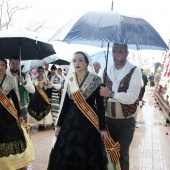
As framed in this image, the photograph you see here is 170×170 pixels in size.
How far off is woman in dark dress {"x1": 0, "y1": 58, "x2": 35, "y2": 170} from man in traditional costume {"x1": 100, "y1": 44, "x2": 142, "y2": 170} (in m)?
1.41

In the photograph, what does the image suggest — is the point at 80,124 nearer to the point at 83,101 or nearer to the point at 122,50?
the point at 83,101

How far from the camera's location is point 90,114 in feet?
10.6

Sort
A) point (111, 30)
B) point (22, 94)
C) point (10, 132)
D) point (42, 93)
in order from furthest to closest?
point (42, 93) → point (22, 94) → point (10, 132) → point (111, 30)

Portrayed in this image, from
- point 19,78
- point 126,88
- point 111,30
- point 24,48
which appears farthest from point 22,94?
point 111,30

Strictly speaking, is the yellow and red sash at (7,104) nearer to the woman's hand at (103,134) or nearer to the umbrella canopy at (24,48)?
the umbrella canopy at (24,48)

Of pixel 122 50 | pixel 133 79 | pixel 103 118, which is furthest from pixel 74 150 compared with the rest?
pixel 122 50

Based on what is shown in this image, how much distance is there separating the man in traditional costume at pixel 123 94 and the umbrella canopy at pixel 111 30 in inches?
13.2

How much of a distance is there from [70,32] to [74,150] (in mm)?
1334

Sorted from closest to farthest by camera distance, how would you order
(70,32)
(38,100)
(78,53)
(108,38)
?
(108,38)
(70,32)
(78,53)
(38,100)

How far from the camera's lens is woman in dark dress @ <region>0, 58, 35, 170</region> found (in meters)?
3.86

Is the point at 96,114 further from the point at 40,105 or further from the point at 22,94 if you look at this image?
the point at 40,105

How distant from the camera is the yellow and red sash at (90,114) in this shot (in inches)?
127

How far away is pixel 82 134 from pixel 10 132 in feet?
4.12

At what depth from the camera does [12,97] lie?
4176 millimetres
